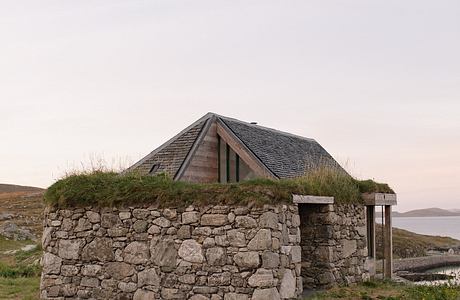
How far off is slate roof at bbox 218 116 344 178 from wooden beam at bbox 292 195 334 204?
4.57 ft

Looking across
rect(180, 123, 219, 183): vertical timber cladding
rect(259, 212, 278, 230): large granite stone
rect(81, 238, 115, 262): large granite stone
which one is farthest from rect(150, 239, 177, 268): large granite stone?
rect(180, 123, 219, 183): vertical timber cladding

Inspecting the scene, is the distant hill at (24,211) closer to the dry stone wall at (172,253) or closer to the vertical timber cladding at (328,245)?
the dry stone wall at (172,253)

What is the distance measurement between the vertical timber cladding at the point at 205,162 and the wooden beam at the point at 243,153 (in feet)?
0.77

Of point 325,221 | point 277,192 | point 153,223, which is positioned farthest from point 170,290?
point 325,221

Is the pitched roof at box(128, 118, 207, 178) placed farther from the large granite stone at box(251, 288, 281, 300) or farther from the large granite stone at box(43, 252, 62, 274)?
the large granite stone at box(251, 288, 281, 300)

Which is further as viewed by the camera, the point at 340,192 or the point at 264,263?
the point at 340,192

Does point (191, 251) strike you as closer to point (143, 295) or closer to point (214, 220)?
point (214, 220)

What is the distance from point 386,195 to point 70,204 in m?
7.86

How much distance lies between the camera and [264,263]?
10.1 meters

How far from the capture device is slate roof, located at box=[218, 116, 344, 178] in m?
13.9

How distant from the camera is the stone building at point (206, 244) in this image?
10.3 m

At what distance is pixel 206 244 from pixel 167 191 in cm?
128

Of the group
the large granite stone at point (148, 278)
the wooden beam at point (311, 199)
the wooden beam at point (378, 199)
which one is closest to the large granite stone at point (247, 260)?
the wooden beam at point (311, 199)

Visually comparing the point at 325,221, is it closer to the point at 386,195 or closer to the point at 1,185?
the point at 386,195
